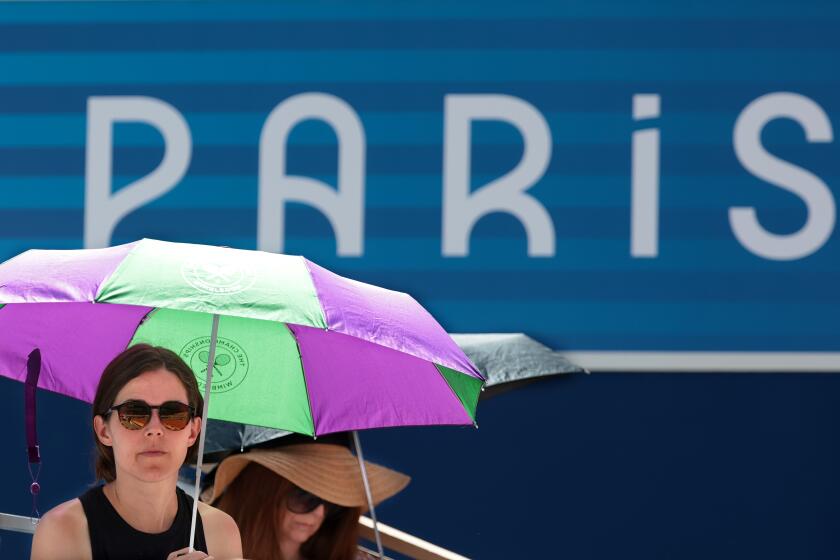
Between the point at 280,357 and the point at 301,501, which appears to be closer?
the point at 280,357

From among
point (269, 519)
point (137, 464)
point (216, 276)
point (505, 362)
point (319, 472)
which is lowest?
point (269, 519)

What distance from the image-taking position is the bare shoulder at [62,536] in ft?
6.60

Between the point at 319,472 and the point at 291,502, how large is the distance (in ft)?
0.30

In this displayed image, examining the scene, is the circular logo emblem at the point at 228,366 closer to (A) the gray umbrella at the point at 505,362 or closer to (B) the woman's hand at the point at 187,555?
(A) the gray umbrella at the point at 505,362

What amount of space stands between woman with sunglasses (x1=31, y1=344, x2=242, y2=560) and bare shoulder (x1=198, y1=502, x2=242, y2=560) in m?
0.06

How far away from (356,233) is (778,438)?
1.63 meters

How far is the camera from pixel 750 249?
4492 millimetres

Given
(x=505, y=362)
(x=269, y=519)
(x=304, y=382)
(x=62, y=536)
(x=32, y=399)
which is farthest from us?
(x=505, y=362)

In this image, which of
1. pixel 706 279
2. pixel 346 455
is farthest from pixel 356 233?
pixel 346 455

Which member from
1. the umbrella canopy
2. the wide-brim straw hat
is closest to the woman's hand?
the umbrella canopy

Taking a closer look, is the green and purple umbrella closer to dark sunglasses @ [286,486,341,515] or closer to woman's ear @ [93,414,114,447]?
dark sunglasses @ [286,486,341,515]

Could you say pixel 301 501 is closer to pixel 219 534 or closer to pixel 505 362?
pixel 219 534

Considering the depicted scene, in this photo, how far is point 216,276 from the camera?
2.24 m

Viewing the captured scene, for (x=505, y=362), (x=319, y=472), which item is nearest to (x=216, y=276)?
(x=319, y=472)
